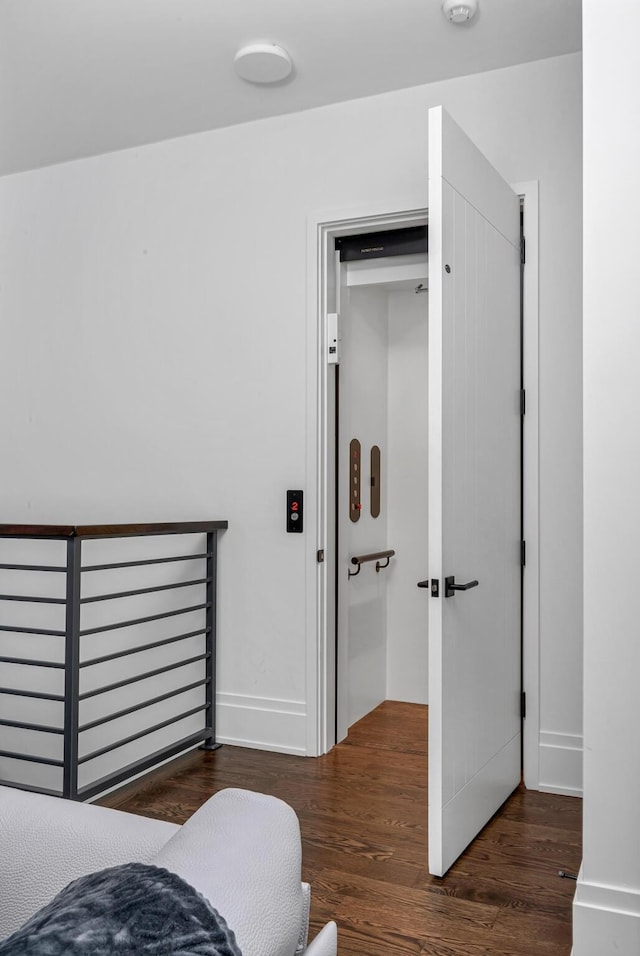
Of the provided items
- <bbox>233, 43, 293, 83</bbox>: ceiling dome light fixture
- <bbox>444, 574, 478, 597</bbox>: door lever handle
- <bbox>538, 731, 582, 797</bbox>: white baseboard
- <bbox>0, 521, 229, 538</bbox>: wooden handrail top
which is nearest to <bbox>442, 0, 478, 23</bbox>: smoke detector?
<bbox>233, 43, 293, 83</bbox>: ceiling dome light fixture

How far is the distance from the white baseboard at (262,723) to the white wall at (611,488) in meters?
1.70

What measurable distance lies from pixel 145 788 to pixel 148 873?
8.07 ft

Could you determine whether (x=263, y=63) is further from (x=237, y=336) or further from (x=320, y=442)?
(x=320, y=442)

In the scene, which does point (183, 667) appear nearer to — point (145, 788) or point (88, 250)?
point (145, 788)

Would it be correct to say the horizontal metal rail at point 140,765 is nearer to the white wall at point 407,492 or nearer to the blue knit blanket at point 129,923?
the white wall at point 407,492

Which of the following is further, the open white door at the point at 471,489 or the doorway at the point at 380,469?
the doorway at the point at 380,469

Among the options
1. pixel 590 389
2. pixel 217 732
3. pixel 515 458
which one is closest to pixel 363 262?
pixel 515 458

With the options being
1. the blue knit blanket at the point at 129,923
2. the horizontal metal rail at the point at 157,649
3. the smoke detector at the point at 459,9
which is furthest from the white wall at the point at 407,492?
the blue knit blanket at the point at 129,923

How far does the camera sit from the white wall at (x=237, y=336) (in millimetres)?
3000

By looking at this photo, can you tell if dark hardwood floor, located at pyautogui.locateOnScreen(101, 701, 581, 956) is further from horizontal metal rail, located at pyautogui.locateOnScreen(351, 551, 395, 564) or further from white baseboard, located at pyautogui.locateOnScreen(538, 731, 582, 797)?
horizontal metal rail, located at pyautogui.locateOnScreen(351, 551, 395, 564)

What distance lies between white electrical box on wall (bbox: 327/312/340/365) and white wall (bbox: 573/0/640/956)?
1.62 meters

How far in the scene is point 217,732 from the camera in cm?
356

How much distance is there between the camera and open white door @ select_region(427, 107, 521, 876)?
2281 mm

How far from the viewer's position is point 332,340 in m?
3.44
